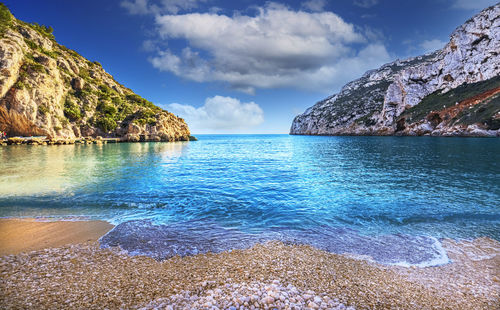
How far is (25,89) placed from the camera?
59938 millimetres

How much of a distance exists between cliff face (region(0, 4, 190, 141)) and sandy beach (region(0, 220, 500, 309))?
77.3 metres

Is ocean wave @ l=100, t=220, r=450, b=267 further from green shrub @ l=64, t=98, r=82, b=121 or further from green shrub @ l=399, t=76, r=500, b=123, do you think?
green shrub @ l=399, t=76, r=500, b=123

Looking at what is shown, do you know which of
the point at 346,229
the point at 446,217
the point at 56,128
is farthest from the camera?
the point at 56,128

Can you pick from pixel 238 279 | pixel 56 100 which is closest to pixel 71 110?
pixel 56 100

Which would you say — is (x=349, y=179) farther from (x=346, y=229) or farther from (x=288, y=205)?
(x=346, y=229)

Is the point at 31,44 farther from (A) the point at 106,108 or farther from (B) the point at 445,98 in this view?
(B) the point at 445,98

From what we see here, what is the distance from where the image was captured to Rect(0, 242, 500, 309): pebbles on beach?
478cm

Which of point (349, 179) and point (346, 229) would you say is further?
point (349, 179)

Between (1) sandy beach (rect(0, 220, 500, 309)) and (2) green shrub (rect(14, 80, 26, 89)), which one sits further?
(2) green shrub (rect(14, 80, 26, 89))

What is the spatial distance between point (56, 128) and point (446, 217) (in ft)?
297

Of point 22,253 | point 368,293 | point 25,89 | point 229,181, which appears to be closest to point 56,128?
point 25,89

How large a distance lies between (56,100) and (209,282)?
91263 millimetres

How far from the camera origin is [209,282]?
5.53 metres

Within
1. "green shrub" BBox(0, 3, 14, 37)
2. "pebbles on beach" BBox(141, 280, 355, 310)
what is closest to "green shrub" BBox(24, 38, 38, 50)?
"green shrub" BBox(0, 3, 14, 37)
